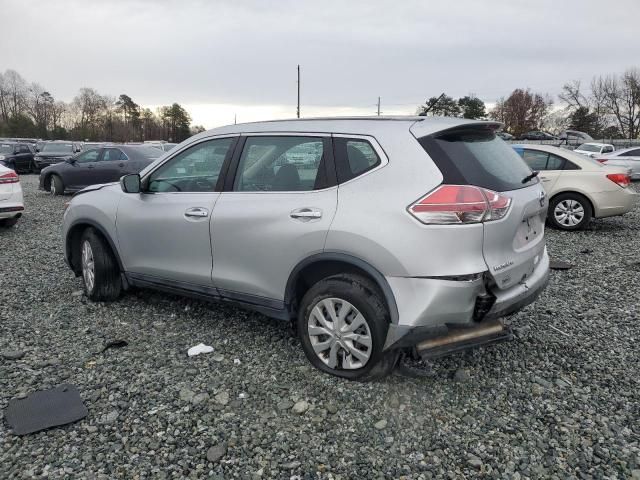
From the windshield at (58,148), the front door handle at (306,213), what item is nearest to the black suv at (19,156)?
the windshield at (58,148)

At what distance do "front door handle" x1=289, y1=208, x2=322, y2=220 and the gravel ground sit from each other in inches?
43.4

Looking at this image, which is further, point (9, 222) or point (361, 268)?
point (9, 222)

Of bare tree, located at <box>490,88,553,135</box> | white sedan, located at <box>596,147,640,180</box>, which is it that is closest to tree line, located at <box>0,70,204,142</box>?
bare tree, located at <box>490,88,553,135</box>

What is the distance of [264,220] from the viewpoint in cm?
344

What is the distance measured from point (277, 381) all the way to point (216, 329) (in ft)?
3.48

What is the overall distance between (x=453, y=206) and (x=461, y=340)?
855 mm

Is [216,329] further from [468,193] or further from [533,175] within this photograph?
[533,175]

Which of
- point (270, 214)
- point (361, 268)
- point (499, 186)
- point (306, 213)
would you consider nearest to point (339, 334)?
point (361, 268)

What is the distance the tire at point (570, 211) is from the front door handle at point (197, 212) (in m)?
7.34

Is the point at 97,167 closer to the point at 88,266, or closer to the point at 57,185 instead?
the point at 57,185

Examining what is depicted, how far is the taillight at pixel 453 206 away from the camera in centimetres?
281

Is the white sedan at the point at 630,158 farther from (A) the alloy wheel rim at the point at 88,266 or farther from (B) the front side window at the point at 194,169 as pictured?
(A) the alloy wheel rim at the point at 88,266

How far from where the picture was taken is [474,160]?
3061 mm

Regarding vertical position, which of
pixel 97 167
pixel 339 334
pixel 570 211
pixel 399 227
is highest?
pixel 97 167
